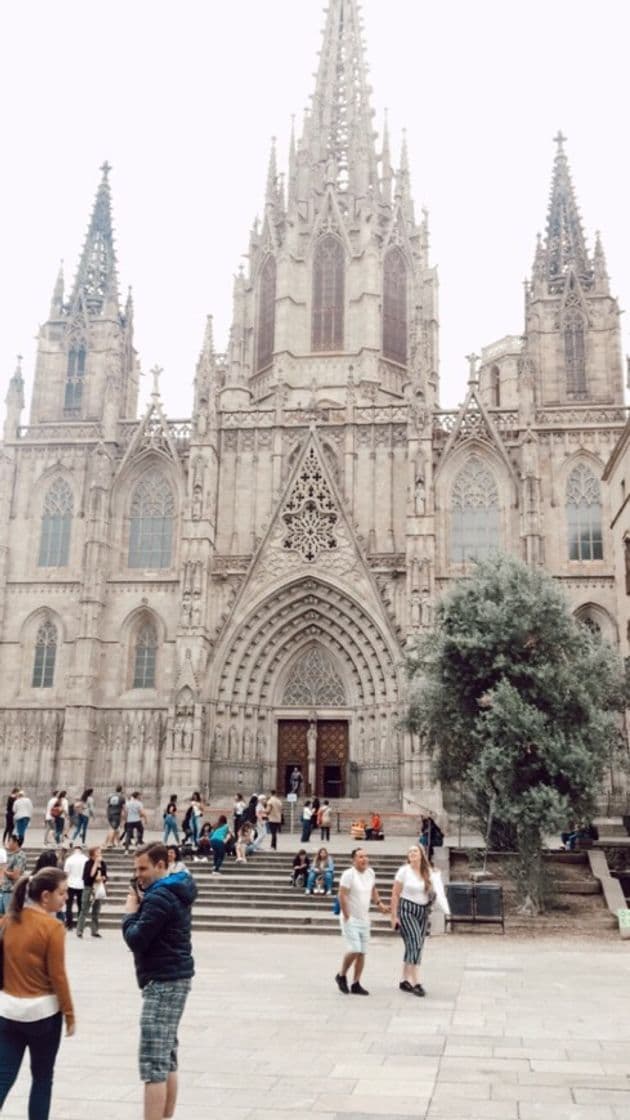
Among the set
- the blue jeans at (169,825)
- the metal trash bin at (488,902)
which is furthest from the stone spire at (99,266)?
the metal trash bin at (488,902)

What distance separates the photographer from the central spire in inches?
1866

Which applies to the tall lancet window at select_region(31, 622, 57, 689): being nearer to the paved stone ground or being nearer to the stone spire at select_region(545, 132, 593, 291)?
the paved stone ground

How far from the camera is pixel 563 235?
43344mm

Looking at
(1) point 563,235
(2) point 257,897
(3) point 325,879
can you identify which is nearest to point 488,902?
(3) point 325,879

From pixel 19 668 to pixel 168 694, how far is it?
5855mm

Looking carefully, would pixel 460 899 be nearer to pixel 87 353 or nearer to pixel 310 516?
pixel 310 516

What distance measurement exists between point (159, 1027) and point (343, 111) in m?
51.2

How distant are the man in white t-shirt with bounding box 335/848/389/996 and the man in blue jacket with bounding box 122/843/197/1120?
209 inches

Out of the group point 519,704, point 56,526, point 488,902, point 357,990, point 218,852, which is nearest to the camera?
point 357,990

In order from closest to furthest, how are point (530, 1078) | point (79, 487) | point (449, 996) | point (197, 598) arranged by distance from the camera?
point (530, 1078)
point (449, 996)
point (197, 598)
point (79, 487)

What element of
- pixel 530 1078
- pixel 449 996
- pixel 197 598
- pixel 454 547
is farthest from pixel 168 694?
pixel 530 1078

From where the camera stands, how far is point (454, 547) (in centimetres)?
3753

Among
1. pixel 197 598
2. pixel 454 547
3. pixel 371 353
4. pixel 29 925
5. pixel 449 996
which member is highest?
pixel 371 353

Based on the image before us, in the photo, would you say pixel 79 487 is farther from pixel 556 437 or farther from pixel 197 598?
pixel 556 437
